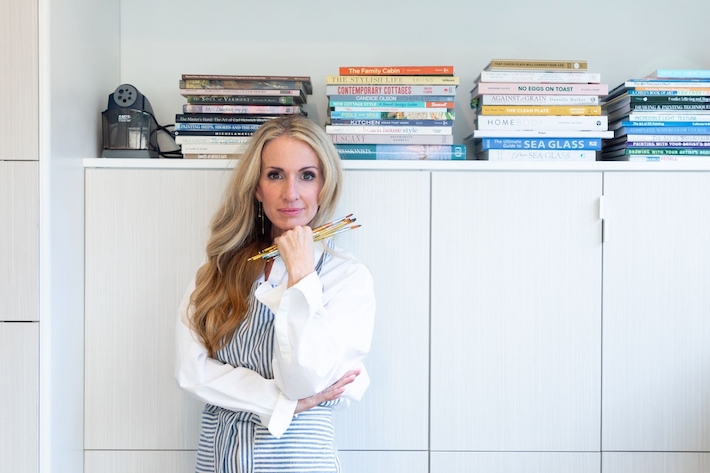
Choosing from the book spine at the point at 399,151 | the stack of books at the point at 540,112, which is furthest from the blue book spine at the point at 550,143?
the book spine at the point at 399,151

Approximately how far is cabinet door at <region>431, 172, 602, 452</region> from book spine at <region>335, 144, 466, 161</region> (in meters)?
0.07

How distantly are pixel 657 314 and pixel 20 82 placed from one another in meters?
1.75

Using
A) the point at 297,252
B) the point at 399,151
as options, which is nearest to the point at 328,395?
the point at 297,252

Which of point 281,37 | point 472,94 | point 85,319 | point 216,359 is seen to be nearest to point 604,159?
point 472,94

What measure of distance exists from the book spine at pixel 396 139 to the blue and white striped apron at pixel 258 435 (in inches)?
15.8

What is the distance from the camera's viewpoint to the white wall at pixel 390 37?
2295mm

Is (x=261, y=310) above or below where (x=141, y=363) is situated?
above

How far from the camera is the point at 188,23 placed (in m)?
2.29

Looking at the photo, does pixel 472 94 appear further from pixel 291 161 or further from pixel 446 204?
pixel 291 161

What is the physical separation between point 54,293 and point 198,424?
1.77ft

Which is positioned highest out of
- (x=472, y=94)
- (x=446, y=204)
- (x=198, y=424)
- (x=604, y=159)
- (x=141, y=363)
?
(x=472, y=94)

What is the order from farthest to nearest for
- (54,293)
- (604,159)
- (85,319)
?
1. (604,159)
2. (85,319)
3. (54,293)

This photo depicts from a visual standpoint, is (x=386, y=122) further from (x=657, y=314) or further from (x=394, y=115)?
(x=657, y=314)

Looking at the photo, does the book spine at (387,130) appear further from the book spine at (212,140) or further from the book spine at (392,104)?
the book spine at (212,140)
